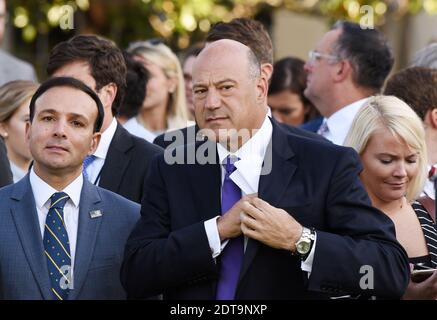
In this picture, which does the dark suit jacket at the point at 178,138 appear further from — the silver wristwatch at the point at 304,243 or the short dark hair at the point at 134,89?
the silver wristwatch at the point at 304,243

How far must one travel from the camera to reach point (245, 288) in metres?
4.58

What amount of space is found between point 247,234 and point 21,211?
1086 millimetres

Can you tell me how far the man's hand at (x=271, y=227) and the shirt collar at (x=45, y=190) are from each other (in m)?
0.95

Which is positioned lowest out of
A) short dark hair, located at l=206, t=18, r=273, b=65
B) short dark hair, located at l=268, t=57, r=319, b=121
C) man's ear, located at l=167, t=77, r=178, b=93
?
short dark hair, located at l=206, t=18, r=273, b=65

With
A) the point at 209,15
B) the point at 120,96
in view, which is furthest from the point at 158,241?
the point at 209,15

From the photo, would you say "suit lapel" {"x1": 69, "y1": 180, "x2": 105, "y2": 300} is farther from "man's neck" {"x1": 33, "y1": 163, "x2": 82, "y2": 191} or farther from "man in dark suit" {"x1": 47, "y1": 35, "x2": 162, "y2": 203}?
"man in dark suit" {"x1": 47, "y1": 35, "x2": 162, "y2": 203}

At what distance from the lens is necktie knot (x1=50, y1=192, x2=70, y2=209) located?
5004mm

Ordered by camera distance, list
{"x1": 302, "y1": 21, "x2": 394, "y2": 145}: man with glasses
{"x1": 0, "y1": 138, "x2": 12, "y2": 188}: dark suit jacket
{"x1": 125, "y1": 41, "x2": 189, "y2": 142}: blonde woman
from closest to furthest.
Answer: {"x1": 0, "y1": 138, "x2": 12, "y2": 188}: dark suit jacket → {"x1": 302, "y1": 21, "x2": 394, "y2": 145}: man with glasses → {"x1": 125, "y1": 41, "x2": 189, "y2": 142}: blonde woman

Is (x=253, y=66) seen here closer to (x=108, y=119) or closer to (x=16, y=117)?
(x=108, y=119)

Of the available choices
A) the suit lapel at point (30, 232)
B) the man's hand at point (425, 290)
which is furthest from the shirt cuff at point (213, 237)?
the man's hand at point (425, 290)

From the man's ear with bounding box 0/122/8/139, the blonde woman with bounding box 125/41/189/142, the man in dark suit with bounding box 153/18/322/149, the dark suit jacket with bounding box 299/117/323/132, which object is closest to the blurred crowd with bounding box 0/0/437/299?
the man in dark suit with bounding box 153/18/322/149

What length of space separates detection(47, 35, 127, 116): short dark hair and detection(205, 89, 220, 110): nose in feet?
6.26

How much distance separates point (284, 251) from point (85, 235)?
36.6 inches

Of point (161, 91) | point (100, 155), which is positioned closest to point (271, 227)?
point (100, 155)
